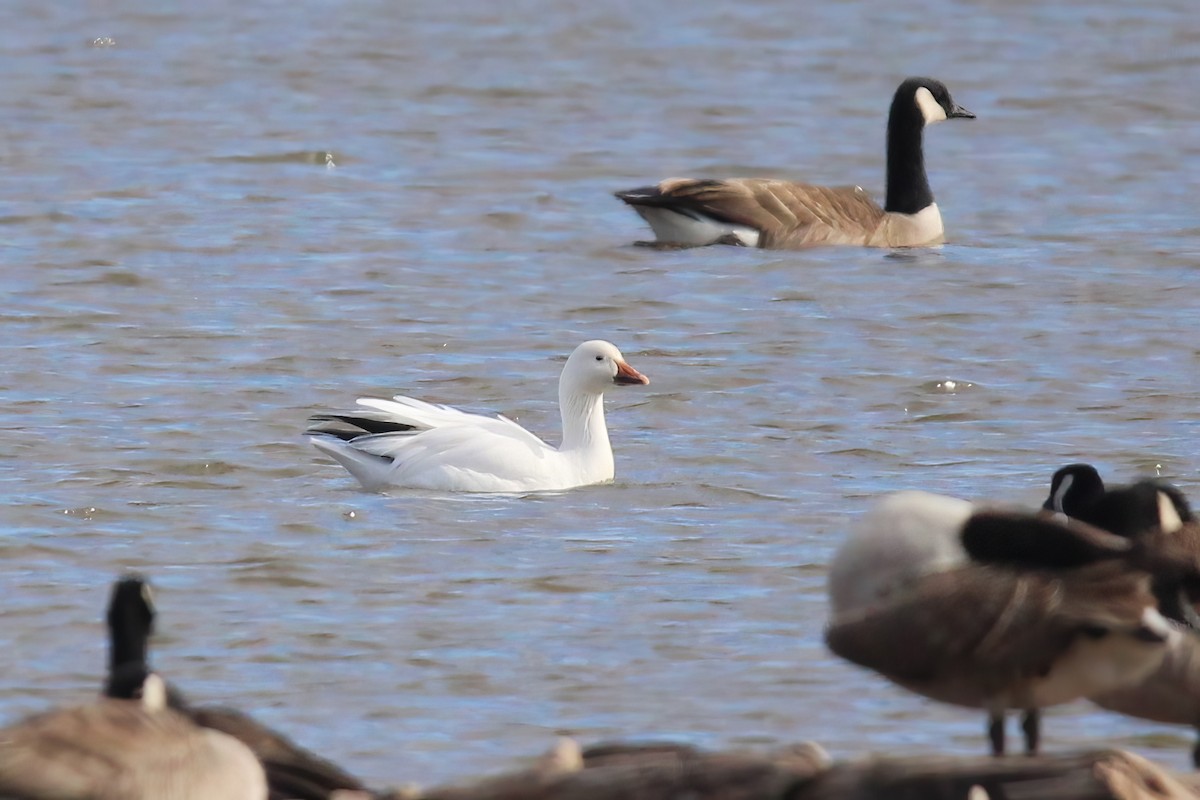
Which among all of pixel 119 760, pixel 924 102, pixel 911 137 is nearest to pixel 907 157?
pixel 911 137

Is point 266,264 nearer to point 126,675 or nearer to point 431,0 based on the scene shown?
point 126,675

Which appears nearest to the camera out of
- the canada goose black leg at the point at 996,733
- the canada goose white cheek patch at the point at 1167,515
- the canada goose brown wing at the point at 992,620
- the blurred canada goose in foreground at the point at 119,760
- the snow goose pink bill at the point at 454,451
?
the blurred canada goose in foreground at the point at 119,760

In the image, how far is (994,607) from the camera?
5.88m

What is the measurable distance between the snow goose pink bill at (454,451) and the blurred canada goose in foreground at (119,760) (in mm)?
6011

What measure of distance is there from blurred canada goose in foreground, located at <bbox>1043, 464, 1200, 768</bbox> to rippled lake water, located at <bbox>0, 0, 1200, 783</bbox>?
937 mm

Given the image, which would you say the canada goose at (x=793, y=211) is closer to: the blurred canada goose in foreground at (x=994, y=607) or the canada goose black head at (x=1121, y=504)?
the canada goose black head at (x=1121, y=504)

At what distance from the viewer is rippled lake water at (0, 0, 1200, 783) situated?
8.55 metres

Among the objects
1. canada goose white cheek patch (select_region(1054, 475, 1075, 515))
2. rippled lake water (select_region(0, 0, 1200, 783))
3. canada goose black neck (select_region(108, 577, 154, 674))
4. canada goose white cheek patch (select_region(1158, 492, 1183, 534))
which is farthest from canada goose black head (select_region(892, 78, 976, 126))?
canada goose black neck (select_region(108, 577, 154, 674))

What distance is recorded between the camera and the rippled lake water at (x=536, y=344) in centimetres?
855

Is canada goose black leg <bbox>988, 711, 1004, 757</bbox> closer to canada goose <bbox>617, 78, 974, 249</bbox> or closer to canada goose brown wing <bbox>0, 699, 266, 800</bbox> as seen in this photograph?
canada goose brown wing <bbox>0, 699, 266, 800</bbox>

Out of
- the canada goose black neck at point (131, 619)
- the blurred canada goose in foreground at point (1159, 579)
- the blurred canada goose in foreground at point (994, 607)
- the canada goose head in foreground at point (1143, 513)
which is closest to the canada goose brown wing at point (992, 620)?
the blurred canada goose in foreground at point (994, 607)

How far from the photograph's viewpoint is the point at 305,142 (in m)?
23.3

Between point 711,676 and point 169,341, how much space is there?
7.40m

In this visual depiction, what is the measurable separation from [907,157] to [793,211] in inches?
56.4
